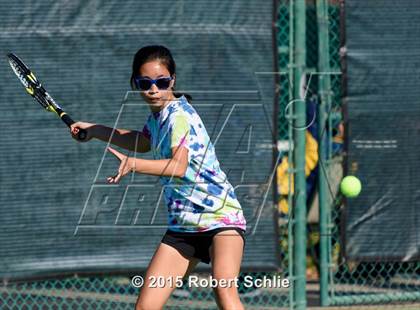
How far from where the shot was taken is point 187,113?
4965 millimetres

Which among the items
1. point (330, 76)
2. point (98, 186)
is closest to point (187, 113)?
point (98, 186)

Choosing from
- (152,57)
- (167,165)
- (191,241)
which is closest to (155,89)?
(152,57)

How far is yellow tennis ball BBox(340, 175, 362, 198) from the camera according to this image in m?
7.14

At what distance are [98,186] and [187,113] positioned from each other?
1941 mm

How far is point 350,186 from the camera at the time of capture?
7.14 metres

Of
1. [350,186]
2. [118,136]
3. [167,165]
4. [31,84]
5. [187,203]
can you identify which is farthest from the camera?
[350,186]

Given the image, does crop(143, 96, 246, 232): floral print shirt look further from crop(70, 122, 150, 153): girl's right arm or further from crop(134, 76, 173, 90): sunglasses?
crop(70, 122, 150, 153): girl's right arm

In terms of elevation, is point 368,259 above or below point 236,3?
below

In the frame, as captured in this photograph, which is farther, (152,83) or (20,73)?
(20,73)

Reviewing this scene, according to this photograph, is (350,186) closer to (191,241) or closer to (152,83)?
(191,241)

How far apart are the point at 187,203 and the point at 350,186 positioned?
2.36 meters

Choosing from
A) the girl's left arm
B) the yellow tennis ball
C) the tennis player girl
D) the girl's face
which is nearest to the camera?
the girl's left arm

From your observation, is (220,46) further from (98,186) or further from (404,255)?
(404,255)

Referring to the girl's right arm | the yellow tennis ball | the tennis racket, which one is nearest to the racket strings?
the tennis racket
